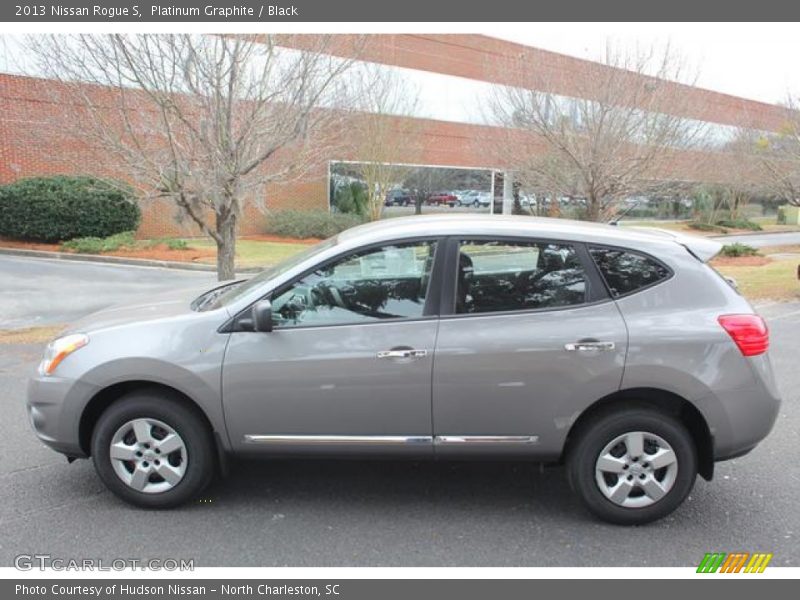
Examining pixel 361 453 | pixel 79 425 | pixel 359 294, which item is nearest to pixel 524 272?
pixel 359 294

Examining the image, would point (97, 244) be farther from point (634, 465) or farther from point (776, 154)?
point (776, 154)

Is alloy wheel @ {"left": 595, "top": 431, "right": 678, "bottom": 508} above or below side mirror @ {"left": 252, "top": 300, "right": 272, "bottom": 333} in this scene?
below

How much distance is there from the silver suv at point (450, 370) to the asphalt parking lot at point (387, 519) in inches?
8.7

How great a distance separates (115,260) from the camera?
54.4 ft

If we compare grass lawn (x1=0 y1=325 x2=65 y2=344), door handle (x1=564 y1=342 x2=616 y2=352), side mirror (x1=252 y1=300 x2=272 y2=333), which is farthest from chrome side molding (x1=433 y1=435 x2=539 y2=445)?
grass lawn (x1=0 y1=325 x2=65 y2=344)

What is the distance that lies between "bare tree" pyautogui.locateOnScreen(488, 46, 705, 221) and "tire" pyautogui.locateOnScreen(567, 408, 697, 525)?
8.90 m

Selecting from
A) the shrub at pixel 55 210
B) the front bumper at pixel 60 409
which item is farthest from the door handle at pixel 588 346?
the shrub at pixel 55 210

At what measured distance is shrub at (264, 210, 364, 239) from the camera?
23.5m

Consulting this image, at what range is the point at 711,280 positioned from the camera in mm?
3650

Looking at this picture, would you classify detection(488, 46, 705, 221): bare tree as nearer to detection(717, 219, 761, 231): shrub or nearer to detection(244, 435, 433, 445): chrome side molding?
detection(244, 435, 433, 445): chrome side molding

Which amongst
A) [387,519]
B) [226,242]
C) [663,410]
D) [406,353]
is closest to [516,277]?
[406,353]

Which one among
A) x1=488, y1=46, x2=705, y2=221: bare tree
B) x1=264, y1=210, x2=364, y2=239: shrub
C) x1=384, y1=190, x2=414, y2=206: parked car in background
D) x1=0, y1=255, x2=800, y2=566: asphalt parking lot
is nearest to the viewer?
x1=0, y1=255, x2=800, y2=566: asphalt parking lot

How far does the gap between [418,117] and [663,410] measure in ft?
75.6

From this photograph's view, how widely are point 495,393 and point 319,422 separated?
0.98 m
